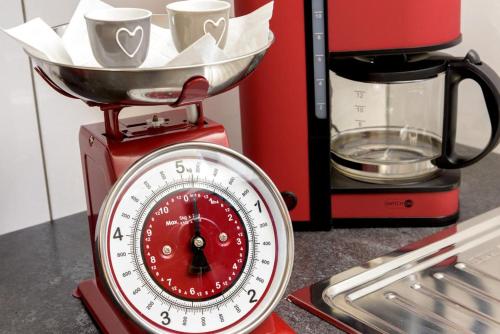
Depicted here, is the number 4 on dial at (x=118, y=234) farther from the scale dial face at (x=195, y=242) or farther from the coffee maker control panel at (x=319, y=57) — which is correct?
the coffee maker control panel at (x=319, y=57)

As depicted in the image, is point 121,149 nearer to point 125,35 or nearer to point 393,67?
point 125,35

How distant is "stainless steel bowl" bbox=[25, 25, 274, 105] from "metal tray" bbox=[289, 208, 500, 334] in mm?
346

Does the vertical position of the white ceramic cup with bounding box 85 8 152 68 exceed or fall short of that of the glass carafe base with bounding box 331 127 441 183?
it exceeds it

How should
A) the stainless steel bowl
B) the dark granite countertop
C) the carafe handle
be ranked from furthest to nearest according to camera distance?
the carafe handle
the dark granite countertop
the stainless steel bowl

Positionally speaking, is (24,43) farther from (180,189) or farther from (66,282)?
(66,282)

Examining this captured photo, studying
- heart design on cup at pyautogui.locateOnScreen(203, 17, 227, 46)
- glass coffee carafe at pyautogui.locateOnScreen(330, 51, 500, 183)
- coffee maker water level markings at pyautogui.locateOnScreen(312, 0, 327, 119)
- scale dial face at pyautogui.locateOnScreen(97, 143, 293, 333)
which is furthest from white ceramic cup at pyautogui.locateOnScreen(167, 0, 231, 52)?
glass coffee carafe at pyautogui.locateOnScreen(330, 51, 500, 183)

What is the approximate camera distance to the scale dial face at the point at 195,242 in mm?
771

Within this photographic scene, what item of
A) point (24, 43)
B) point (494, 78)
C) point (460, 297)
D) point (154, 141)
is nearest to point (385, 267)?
point (460, 297)

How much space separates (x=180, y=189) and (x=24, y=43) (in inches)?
8.5

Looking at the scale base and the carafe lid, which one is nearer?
the scale base

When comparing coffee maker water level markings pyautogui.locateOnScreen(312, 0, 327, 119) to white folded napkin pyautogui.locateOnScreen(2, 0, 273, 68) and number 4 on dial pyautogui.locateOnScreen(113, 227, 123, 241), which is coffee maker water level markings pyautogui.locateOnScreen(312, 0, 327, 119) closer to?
white folded napkin pyautogui.locateOnScreen(2, 0, 273, 68)

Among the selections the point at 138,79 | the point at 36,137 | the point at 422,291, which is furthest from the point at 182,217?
the point at 36,137

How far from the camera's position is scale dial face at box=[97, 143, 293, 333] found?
77 cm

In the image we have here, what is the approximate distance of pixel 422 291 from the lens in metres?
→ 1.00
